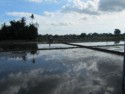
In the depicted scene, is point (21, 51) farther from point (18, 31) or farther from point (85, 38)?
point (85, 38)

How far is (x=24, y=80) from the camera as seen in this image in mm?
10375

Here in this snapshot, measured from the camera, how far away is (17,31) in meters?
59.1

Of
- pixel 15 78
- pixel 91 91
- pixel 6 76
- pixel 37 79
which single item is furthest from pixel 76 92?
pixel 6 76

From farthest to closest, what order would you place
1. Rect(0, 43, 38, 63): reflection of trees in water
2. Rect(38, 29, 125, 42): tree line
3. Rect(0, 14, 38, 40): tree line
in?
Rect(38, 29, 125, 42): tree line, Rect(0, 14, 38, 40): tree line, Rect(0, 43, 38, 63): reflection of trees in water

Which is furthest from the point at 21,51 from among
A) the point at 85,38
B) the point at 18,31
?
the point at 85,38

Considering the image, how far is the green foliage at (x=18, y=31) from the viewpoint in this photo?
59.1 meters

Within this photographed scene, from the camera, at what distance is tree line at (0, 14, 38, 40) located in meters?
59.1

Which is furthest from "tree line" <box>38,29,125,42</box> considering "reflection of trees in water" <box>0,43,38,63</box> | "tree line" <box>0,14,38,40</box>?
"reflection of trees in water" <box>0,43,38,63</box>

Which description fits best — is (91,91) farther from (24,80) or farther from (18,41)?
(18,41)

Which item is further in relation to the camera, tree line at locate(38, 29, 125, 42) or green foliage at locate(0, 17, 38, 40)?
tree line at locate(38, 29, 125, 42)

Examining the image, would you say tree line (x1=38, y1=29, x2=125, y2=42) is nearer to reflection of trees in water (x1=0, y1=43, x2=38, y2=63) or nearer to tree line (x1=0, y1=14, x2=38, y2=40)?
tree line (x1=0, y1=14, x2=38, y2=40)

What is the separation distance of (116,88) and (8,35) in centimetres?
5355

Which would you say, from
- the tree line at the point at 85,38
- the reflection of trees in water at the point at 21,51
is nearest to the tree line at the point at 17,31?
the tree line at the point at 85,38

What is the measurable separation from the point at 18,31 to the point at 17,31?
0.30 metres
